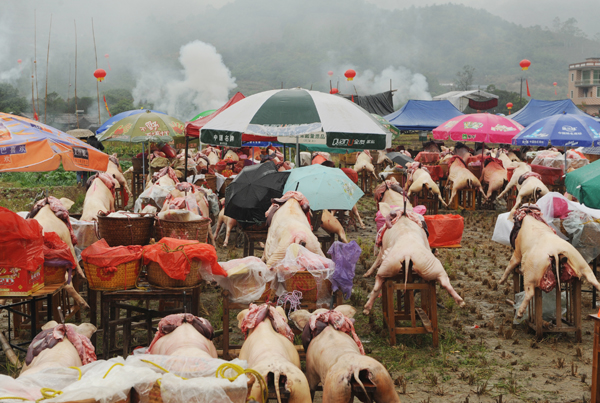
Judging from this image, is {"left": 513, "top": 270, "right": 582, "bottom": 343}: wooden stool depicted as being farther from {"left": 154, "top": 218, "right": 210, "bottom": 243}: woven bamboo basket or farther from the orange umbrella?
the orange umbrella

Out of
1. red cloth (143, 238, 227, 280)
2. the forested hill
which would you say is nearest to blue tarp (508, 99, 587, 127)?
red cloth (143, 238, 227, 280)

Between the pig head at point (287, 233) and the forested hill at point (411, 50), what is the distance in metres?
114

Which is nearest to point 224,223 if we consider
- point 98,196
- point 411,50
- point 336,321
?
point 98,196

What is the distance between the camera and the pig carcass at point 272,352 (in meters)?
3.37

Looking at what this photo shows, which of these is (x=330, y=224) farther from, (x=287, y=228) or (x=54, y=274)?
(x=54, y=274)

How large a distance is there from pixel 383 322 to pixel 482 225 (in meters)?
6.86

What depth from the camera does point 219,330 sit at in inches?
243

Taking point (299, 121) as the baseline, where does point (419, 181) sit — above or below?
below

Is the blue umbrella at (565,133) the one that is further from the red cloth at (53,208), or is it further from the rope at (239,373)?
the rope at (239,373)

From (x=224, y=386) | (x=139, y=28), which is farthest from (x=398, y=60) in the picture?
(x=224, y=386)

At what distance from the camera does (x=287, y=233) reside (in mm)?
6160

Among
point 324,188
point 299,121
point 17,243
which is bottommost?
point 17,243

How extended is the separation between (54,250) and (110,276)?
2.54 ft

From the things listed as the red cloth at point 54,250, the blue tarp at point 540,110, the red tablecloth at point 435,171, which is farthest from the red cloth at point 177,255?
the blue tarp at point 540,110
